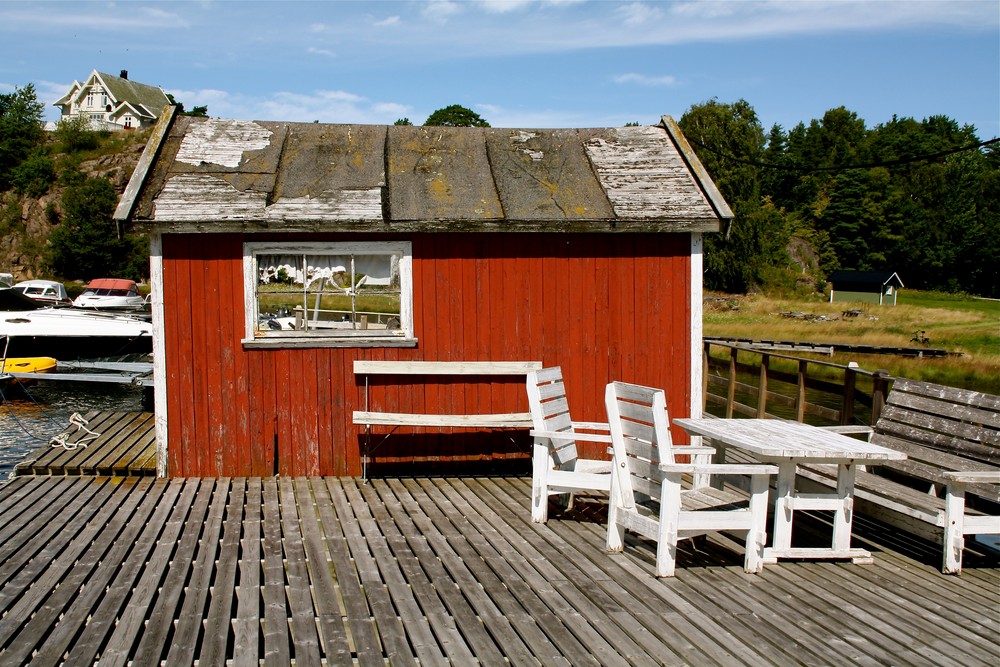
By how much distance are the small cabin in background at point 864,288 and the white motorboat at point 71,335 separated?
4625 cm

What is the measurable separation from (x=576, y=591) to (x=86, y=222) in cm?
5728

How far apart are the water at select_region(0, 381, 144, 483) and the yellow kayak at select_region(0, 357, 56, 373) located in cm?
52

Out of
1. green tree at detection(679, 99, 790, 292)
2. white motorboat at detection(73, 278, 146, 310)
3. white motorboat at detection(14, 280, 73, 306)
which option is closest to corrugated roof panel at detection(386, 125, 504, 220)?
white motorboat at detection(73, 278, 146, 310)

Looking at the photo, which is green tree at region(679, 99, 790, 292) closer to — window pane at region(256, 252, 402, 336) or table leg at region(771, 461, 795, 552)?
window pane at region(256, 252, 402, 336)

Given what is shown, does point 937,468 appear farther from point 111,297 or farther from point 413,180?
point 111,297

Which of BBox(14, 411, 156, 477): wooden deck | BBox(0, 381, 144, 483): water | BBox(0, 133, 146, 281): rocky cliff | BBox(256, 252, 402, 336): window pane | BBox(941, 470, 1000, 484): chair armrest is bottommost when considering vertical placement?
BBox(0, 381, 144, 483): water

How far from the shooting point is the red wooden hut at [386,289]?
732 centimetres

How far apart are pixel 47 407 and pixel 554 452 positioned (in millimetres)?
15720

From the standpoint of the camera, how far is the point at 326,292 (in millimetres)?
7523

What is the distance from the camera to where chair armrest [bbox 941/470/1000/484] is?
15.9 feet

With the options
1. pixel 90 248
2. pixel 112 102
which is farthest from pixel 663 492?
pixel 112 102

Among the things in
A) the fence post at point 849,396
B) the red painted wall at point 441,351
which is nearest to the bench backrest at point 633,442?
the red painted wall at point 441,351

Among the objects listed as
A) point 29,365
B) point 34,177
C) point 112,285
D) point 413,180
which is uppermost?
point 34,177

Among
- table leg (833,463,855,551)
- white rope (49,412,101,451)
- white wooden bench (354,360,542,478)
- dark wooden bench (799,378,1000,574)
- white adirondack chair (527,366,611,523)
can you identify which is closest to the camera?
dark wooden bench (799,378,1000,574)
